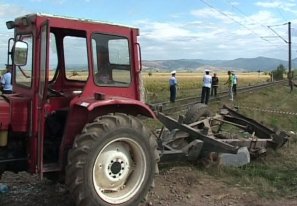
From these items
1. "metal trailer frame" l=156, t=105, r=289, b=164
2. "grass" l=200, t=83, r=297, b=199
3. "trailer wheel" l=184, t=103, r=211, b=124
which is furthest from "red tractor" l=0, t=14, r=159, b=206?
"trailer wheel" l=184, t=103, r=211, b=124

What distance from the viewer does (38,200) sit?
7008 mm

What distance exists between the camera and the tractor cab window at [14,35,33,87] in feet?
20.5

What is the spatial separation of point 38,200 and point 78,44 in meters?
2.23

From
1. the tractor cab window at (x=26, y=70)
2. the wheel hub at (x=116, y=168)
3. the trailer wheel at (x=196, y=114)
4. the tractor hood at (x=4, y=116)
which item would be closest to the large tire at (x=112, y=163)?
the wheel hub at (x=116, y=168)

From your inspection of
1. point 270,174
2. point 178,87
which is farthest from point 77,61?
point 178,87

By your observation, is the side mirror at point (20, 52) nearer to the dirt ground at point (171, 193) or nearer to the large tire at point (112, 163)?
the large tire at point (112, 163)

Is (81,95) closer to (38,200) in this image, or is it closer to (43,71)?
(43,71)

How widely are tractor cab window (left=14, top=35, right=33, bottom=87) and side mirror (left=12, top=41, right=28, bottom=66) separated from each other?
0.47 ft

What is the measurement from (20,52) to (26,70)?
1.62ft

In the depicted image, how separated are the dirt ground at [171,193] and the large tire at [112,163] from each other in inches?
17.3

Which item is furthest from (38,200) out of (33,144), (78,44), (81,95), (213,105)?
(213,105)

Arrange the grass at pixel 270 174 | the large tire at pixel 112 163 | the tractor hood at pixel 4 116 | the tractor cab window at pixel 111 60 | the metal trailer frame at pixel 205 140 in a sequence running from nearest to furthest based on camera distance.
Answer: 1. the large tire at pixel 112 163
2. the tractor hood at pixel 4 116
3. the tractor cab window at pixel 111 60
4. the grass at pixel 270 174
5. the metal trailer frame at pixel 205 140

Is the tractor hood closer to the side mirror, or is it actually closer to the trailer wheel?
the side mirror

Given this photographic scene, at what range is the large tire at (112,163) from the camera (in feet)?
→ 19.4
